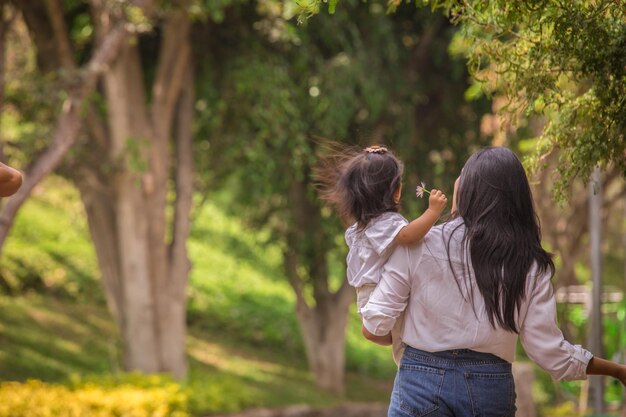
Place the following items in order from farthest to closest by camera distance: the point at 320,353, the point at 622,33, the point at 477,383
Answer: the point at 320,353 → the point at 622,33 → the point at 477,383

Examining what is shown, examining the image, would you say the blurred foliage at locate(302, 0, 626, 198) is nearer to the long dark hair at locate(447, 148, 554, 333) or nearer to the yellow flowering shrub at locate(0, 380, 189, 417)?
the long dark hair at locate(447, 148, 554, 333)

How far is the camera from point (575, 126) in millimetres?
4488

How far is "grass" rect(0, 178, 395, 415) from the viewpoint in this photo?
45.8 feet

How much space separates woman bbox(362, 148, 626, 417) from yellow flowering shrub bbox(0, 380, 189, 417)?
7049mm

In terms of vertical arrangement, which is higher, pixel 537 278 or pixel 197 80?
pixel 197 80

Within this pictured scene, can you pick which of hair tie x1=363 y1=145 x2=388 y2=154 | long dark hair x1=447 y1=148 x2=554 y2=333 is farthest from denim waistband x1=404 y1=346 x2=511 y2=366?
hair tie x1=363 y1=145 x2=388 y2=154

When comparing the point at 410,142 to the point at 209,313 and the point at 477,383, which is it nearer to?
the point at 209,313

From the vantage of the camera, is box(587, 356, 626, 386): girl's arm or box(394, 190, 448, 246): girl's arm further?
box(587, 356, 626, 386): girl's arm

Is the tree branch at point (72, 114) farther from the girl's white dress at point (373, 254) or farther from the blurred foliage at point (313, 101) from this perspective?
the girl's white dress at point (373, 254)

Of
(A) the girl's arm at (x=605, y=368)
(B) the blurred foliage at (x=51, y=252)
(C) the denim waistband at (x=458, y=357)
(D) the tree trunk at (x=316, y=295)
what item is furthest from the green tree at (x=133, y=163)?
(A) the girl's arm at (x=605, y=368)

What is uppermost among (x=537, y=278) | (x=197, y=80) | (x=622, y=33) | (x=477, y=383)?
(x=197, y=80)

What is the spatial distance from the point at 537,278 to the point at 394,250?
515 mm

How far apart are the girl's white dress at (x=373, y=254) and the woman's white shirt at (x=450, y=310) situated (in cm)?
7

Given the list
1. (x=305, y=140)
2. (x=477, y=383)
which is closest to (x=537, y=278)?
(x=477, y=383)
